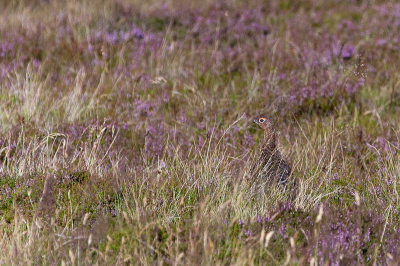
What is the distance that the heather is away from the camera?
2.82 m

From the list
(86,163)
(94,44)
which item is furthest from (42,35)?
(86,163)

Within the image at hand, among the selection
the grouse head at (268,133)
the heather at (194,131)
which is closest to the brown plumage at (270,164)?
the grouse head at (268,133)

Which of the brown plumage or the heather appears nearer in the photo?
the heather

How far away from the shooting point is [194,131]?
4961 mm

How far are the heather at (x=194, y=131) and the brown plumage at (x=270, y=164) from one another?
12cm

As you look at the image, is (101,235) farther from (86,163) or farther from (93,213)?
(86,163)

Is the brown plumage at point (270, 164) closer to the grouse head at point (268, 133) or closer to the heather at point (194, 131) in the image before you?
the grouse head at point (268, 133)

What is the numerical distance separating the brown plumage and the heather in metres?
0.12

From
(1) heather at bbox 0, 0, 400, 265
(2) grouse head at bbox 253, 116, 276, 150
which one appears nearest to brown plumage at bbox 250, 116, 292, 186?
(2) grouse head at bbox 253, 116, 276, 150

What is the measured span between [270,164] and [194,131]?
54.4 inches

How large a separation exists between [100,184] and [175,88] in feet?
7.87

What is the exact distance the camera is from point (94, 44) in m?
6.89

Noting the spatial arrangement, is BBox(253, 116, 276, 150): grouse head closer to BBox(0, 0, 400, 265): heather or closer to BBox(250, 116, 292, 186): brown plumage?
BBox(250, 116, 292, 186): brown plumage

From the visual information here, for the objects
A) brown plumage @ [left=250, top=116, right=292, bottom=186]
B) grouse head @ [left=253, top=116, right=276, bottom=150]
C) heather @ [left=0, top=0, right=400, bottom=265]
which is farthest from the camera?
grouse head @ [left=253, top=116, right=276, bottom=150]
